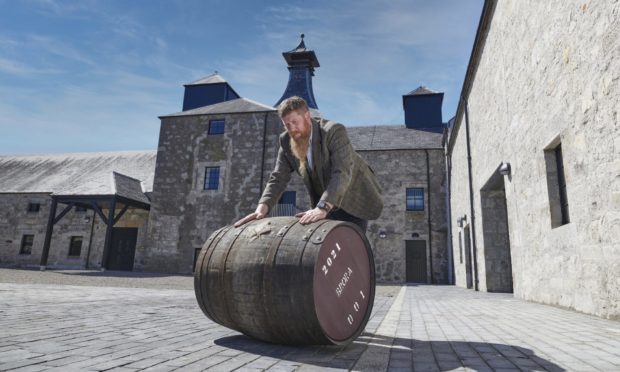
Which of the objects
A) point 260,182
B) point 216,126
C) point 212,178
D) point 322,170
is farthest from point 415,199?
point 322,170

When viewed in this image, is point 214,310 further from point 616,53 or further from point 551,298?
point 551,298

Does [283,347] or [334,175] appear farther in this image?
[334,175]

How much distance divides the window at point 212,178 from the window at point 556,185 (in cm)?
1526

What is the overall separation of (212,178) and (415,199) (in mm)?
9875

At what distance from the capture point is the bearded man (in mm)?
2615

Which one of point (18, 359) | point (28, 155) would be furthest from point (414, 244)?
point (28, 155)

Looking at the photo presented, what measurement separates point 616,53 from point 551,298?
11.0ft

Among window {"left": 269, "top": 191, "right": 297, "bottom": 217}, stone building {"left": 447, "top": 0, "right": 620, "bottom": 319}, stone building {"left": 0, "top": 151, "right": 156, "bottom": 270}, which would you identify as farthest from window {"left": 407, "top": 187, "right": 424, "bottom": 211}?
stone building {"left": 0, "top": 151, "right": 156, "bottom": 270}

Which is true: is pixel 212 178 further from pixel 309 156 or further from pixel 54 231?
pixel 309 156

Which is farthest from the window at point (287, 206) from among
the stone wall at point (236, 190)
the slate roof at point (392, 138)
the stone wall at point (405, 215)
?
the slate roof at point (392, 138)

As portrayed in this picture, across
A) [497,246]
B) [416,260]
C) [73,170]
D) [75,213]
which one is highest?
[73,170]

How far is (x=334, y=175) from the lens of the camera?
265 centimetres

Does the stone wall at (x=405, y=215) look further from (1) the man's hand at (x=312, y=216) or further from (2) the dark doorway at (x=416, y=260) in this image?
(1) the man's hand at (x=312, y=216)

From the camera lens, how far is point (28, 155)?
82.7 feet
